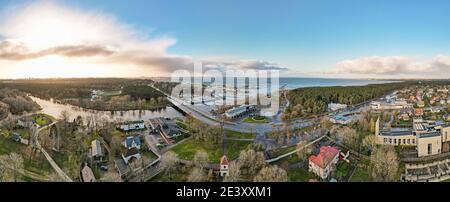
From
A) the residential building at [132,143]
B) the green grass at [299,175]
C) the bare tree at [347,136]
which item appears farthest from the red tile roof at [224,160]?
the bare tree at [347,136]

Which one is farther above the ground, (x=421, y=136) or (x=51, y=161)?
(x=421, y=136)

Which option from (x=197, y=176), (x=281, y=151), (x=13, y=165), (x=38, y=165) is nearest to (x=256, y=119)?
(x=281, y=151)

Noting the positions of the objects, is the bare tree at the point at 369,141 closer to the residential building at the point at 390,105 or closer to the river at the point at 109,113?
the residential building at the point at 390,105

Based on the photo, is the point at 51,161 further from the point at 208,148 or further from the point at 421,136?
the point at 421,136
